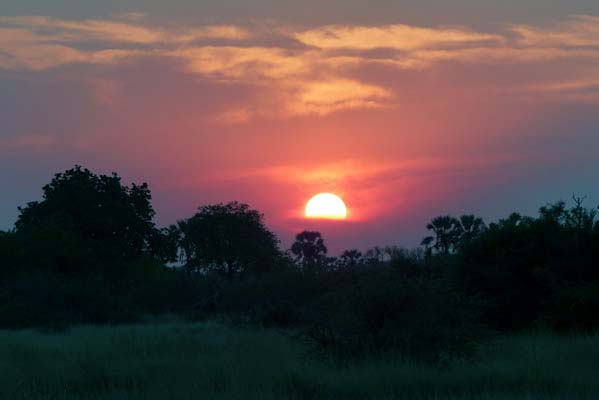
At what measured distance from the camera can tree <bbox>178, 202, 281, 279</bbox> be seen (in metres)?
61.4

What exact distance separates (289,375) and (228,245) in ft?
154

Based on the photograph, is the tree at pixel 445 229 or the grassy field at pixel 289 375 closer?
the grassy field at pixel 289 375

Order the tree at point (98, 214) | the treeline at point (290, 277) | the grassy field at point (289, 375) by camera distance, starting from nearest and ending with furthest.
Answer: the grassy field at point (289, 375)
the treeline at point (290, 277)
the tree at point (98, 214)

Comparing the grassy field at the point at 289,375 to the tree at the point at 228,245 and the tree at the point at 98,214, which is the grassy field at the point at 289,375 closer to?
the tree at the point at 98,214

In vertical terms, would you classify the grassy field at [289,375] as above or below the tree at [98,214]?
below

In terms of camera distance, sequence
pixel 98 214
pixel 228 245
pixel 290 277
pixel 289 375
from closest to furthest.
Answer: pixel 289 375, pixel 290 277, pixel 98 214, pixel 228 245

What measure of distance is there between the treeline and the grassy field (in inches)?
57.5

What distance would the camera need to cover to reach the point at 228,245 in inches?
2420

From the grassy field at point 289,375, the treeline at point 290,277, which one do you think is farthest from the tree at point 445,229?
the grassy field at point 289,375

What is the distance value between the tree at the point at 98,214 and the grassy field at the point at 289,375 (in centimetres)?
3201

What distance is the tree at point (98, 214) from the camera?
51.5m

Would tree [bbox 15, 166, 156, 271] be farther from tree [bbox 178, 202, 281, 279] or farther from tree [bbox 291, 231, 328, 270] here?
tree [bbox 291, 231, 328, 270]

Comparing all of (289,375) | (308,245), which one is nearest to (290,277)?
(289,375)

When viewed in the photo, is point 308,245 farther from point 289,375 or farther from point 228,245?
point 289,375
